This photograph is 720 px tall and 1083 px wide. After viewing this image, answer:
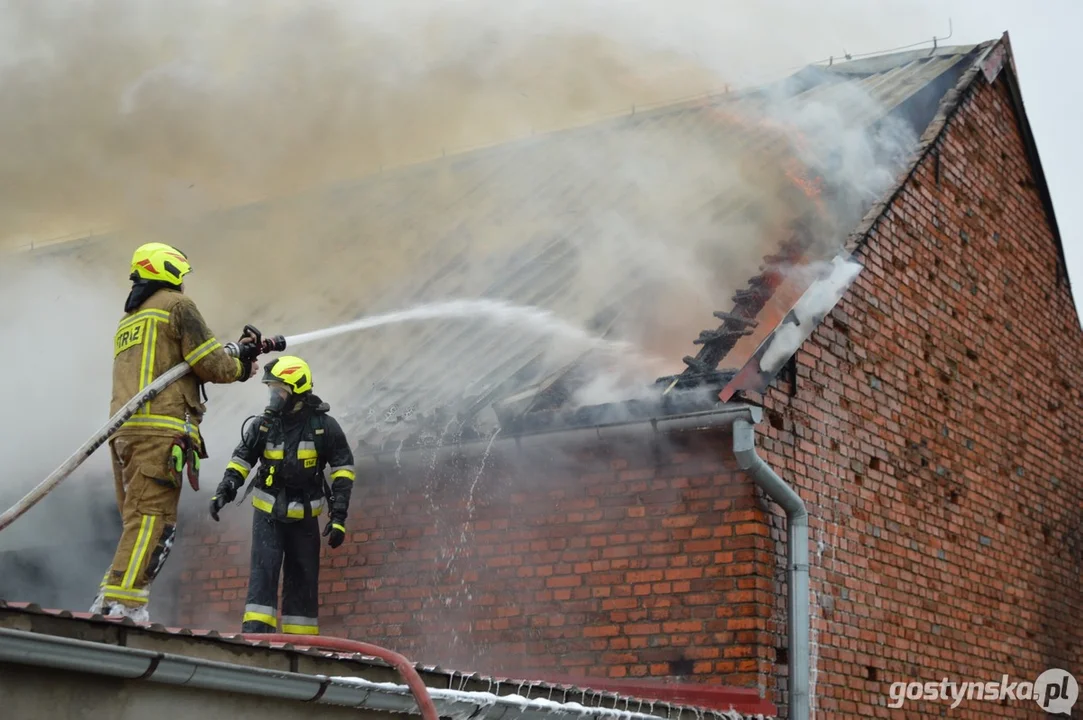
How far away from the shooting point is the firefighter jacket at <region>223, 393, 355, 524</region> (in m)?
7.62

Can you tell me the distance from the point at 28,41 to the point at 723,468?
5627mm

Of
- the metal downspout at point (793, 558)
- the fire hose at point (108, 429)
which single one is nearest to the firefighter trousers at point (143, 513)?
the fire hose at point (108, 429)

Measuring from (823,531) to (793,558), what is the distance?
0.67 meters

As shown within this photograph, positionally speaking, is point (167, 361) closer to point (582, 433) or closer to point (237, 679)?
point (237, 679)

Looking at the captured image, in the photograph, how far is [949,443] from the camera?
1009 cm

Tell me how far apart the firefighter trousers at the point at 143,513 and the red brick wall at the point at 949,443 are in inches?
136

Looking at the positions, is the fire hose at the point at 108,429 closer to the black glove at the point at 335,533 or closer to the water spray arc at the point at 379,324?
the water spray arc at the point at 379,324

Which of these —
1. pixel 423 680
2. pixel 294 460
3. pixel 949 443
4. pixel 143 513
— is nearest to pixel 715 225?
pixel 949 443

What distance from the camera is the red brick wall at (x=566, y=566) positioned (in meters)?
7.83

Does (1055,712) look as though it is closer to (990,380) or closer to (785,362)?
(990,380)

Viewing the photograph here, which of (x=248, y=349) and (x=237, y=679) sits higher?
(x=248, y=349)

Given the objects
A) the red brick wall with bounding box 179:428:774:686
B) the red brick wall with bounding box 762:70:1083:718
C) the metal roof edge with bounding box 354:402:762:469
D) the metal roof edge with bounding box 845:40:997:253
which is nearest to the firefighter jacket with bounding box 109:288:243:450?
the metal roof edge with bounding box 354:402:762:469

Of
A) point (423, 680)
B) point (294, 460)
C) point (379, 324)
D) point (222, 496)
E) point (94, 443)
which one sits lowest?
point (423, 680)

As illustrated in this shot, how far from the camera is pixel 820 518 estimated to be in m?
8.45
